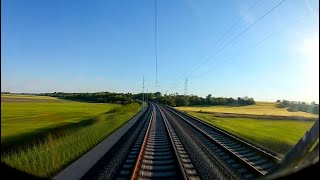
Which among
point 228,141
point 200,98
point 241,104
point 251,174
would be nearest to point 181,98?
point 200,98

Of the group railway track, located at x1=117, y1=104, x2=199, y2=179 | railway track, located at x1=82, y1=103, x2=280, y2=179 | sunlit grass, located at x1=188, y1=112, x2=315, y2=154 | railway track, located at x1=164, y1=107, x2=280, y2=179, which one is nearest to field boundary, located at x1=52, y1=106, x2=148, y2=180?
railway track, located at x1=82, y1=103, x2=280, y2=179

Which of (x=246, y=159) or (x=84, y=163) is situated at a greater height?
(x=246, y=159)

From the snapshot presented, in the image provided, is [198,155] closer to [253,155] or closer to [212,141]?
[253,155]

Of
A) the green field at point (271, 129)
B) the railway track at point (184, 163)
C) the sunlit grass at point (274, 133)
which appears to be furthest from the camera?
the sunlit grass at point (274, 133)

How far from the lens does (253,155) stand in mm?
16750

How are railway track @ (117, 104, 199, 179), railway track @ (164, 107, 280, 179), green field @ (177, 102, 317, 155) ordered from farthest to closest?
railway track @ (164, 107, 280, 179) → railway track @ (117, 104, 199, 179) → green field @ (177, 102, 317, 155)

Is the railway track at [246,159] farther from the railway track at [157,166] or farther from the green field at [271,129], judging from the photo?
the railway track at [157,166]

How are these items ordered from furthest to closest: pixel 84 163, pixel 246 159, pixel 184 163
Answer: pixel 246 159
pixel 84 163
pixel 184 163

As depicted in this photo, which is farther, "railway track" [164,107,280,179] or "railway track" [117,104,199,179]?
"railway track" [164,107,280,179]

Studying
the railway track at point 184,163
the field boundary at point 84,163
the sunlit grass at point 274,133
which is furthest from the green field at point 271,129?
the field boundary at point 84,163

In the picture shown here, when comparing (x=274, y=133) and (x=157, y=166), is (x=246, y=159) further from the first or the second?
(x=274, y=133)

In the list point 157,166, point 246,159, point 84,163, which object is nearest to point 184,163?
point 157,166

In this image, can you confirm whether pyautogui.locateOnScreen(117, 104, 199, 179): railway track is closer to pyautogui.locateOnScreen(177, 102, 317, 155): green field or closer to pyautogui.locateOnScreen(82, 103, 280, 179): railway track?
pyautogui.locateOnScreen(82, 103, 280, 179): railway track

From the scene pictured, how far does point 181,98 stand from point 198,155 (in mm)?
151462
